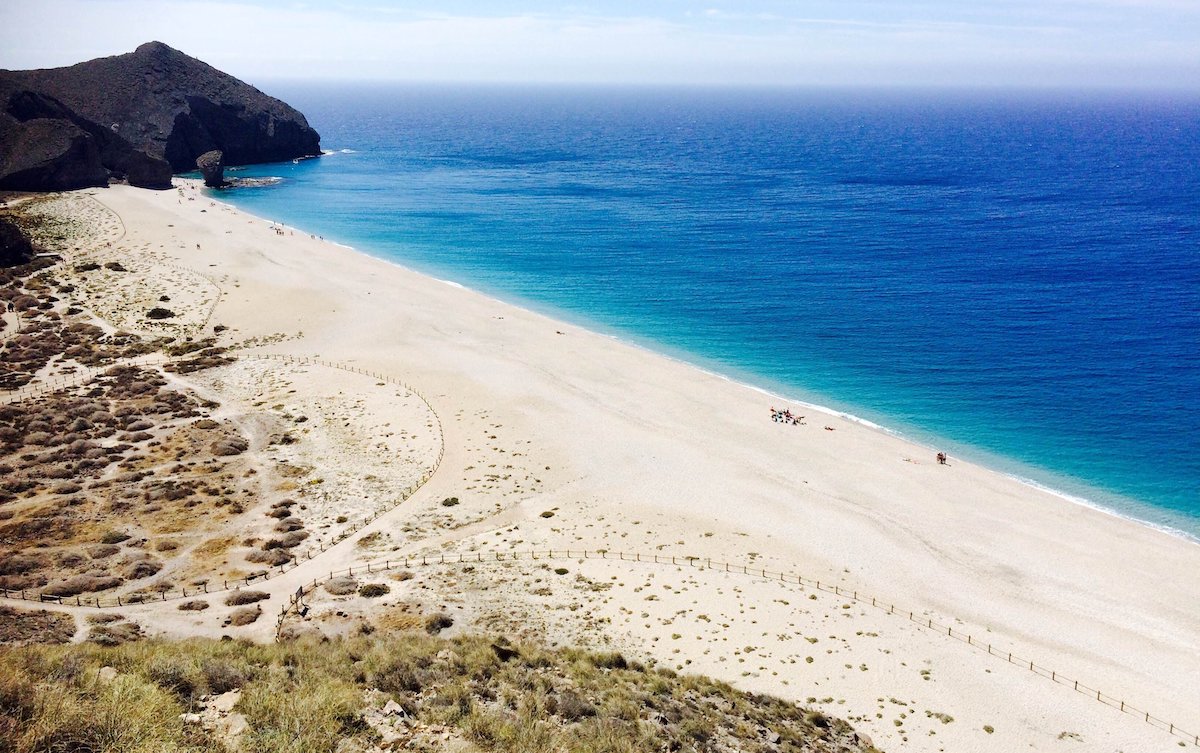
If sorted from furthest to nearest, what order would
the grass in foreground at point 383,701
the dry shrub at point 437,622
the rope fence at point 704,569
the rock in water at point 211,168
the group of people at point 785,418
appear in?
the rock in water at point 211,168
the group of people at point 785,418
the rope fence at point 704,569
the dry shrub at point 437,622
the grass in foreground at point 383,701

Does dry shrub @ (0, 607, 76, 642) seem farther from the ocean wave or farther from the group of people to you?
the ocean wave

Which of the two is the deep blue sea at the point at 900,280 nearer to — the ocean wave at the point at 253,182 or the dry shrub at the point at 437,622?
the ocean wave at the point at 253,182

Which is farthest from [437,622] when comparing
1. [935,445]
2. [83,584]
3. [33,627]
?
[935,445]

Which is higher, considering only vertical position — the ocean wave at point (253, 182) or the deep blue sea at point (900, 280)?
the ocean wave at point (253, 182)

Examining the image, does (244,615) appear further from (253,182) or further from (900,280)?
(253,182)

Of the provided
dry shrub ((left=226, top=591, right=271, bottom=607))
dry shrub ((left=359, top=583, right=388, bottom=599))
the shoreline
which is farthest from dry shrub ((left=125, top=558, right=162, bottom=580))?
the shoreline

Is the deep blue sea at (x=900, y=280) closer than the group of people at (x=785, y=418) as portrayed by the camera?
No

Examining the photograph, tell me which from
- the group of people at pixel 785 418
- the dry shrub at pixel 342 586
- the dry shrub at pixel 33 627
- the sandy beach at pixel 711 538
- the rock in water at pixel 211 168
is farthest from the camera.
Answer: the rock in water at pixel 211 168

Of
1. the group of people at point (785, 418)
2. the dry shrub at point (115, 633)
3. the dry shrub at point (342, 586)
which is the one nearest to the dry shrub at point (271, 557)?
the dry shrub at point (342, 586)
